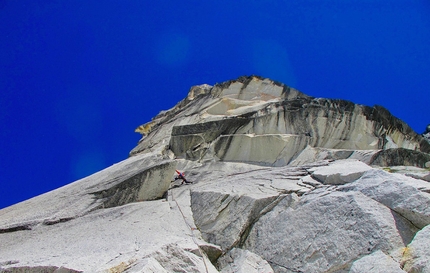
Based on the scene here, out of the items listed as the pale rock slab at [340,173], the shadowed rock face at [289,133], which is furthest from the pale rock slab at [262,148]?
the pale rock slab at [340,173]

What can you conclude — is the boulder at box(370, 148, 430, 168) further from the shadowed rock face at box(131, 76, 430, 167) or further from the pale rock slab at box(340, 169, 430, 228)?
the pale rock slab at box(340, 169, 430, 228)

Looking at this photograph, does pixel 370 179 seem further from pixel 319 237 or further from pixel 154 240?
pixel 154 240

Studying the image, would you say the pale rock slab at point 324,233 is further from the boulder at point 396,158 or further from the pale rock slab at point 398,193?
the boulder at point 396,158

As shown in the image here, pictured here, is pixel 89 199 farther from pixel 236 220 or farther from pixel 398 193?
pixel 398 193

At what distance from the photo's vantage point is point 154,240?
36.8 ft

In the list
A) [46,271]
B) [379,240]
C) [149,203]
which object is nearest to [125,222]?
[149,203]

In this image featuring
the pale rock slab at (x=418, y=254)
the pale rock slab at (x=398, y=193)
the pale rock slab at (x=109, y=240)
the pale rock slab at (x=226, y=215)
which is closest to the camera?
the pale rock slab at (x=418, y=254)

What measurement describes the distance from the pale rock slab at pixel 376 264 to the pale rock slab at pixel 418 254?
262mm

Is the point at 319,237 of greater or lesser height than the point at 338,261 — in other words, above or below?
above

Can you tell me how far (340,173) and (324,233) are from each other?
128 inches

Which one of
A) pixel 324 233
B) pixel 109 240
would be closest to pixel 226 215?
pixel 324 233

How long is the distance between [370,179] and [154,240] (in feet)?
22.2

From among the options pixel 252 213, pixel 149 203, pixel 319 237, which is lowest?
pixel 319 237

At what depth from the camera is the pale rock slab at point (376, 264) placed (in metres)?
9.11
